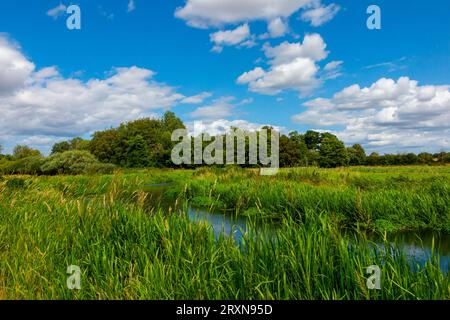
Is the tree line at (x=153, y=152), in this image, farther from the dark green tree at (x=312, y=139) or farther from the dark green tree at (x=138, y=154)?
the dark green tree at (x=312, y=139)

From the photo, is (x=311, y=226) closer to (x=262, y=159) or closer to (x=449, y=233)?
(x=449, y=233)

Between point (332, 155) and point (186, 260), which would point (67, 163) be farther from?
point (332, 155)

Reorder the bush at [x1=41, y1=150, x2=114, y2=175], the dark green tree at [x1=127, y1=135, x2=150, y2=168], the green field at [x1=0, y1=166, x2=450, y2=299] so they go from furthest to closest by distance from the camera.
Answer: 1. the dark green tree at [x1=127, y1=135, x2=150, y2=168]
2. the bush at [x1=41, y1=150, x2=114, y2=175]
3. the green field at [x1=0, y1=166, x2=450, y2=299]

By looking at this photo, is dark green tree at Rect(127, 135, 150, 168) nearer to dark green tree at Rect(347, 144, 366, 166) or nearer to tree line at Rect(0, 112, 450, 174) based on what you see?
tree line at Rect(0, 112, 450, 174)
